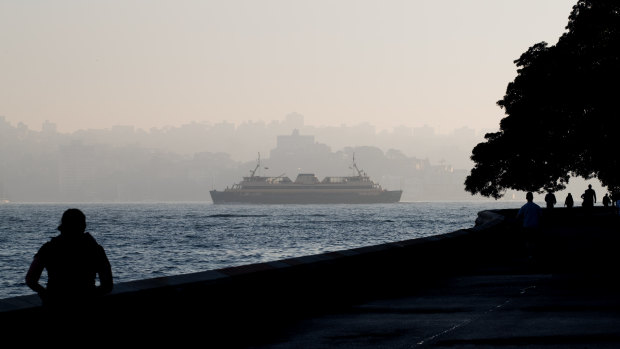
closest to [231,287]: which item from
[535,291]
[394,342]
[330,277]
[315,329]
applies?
[315,329]

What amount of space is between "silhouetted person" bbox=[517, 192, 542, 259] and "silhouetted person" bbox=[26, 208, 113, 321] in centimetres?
1574

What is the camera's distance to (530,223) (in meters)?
22.8

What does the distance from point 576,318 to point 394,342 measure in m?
2.63

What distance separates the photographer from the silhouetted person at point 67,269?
7820 mm

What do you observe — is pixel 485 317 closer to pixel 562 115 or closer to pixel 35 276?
pixel 35 276

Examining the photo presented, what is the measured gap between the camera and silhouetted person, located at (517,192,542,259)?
22.6 metres

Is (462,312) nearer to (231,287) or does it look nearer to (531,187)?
(231,287)

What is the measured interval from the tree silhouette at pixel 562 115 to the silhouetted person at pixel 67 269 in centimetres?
5109

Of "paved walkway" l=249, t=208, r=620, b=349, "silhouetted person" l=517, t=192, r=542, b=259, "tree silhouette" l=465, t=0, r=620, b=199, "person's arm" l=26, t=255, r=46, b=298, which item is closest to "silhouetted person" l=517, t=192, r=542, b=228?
"silhouetted person" l=517, t=192, r=542, b=259

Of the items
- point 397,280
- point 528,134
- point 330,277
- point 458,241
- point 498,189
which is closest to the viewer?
point 330,277

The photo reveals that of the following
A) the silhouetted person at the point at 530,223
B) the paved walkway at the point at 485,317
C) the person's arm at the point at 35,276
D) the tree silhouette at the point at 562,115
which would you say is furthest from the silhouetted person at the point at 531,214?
the tree silhouette at the point at 562,115

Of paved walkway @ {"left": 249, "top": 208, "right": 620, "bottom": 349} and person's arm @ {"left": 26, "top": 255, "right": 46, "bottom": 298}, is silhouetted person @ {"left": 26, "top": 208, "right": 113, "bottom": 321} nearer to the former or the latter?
person's arm @ {"left": 26, "top": 255, "right": 46, "bottom": 298}

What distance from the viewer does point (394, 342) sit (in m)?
10.2

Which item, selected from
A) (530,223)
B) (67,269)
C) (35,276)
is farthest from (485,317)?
(530,223)
